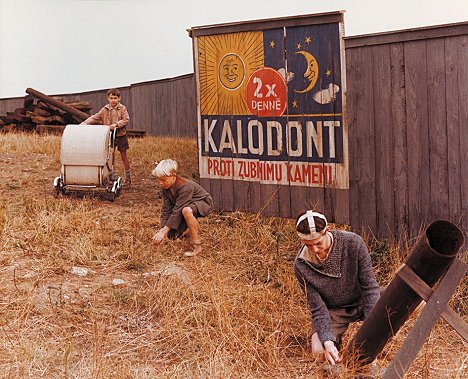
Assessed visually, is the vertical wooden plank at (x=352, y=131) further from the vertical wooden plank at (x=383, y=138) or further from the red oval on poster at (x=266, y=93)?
the red oval on poster at (x=266, y=93)

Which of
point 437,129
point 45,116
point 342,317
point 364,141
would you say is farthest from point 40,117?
point 342,317

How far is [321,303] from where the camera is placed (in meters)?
4.73

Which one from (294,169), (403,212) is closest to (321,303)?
(403,212)

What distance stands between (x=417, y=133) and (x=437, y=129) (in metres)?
0.22

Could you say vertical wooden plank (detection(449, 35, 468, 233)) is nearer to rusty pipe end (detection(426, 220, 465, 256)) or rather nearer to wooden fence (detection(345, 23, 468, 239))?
wooden fence (detection(345, 23, 468, 239))

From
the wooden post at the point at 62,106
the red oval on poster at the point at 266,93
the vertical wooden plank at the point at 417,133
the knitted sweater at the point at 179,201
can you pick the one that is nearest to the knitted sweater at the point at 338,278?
the vertical wooden plank at the point at 417,133

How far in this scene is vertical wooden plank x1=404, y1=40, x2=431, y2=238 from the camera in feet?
23.1

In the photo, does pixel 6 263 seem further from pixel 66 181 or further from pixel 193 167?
pixel 193 167

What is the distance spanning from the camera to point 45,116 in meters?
19.6

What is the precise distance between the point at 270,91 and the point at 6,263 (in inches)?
130

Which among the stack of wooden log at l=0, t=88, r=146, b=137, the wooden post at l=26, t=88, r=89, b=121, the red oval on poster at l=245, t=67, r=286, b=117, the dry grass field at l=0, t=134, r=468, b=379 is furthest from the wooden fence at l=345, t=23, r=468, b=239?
the stack of wooden log at l=0, t=88, r=146, b=137

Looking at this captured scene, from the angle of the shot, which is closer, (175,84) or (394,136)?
(394,136)

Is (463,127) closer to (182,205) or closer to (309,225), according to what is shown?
(182,205)

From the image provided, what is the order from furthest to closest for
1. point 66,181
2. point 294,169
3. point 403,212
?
point 66,181, point 294,169, point 403,212
